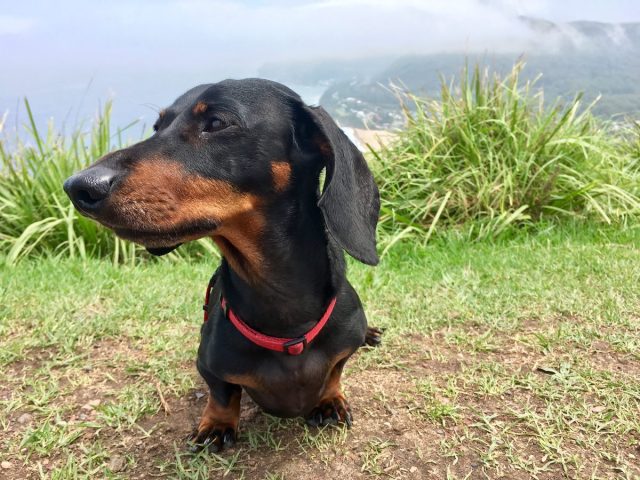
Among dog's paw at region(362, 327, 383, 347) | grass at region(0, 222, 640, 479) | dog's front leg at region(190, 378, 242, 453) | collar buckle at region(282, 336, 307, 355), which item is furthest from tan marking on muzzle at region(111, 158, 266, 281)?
dog's paw at region(362, 327, 383, 347)

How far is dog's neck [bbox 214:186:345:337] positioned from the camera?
69.3 inches

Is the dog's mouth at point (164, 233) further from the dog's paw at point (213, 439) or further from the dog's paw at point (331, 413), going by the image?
the dog's paw at point (331, 413)

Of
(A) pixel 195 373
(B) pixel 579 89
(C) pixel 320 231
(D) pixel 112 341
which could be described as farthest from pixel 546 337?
(B) pixel 579 89

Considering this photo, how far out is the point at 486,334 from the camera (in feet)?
9.21

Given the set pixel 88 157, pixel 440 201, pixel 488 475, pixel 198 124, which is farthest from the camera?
pixel 88 157

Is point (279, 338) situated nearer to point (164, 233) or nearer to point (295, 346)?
point (295, 346)

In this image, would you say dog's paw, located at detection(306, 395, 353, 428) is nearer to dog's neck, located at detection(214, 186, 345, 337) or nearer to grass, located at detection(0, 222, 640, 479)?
grass, located at detection(0, 222, 640, 479)

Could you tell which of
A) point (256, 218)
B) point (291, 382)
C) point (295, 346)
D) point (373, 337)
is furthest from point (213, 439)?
point (373, 337)

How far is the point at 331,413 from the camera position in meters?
2.13

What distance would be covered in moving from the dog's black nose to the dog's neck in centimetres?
44

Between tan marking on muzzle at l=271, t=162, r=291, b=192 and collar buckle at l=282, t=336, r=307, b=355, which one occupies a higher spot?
tan marking on muzzle at l=271, t=162, r=291, b=192

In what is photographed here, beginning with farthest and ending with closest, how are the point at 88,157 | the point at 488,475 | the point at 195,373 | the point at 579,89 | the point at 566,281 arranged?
the point at 579,89, the point at 88,157, the point at 566,281, the point at 195,373, the point at 488,475

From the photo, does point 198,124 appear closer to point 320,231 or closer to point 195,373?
point 320,231

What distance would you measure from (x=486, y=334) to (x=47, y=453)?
207 centimetres
